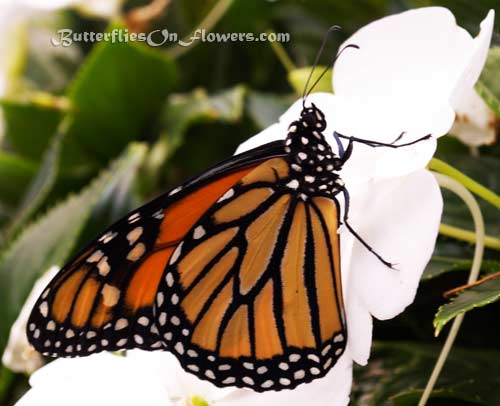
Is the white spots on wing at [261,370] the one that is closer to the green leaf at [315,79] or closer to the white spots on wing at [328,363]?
the white spots on wing at [328,363]

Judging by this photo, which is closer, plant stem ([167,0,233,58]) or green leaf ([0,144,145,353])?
green leaf ([0,144,145,353])

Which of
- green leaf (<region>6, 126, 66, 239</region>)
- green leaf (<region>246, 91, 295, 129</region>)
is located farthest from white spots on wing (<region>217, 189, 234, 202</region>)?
green leaf (<region>6, 126, 66, 239</region>)

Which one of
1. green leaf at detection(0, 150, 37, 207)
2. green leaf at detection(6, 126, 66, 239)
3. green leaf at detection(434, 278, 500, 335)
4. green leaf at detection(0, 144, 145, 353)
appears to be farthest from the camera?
green leaf at detection(0, 150, 37, 207)

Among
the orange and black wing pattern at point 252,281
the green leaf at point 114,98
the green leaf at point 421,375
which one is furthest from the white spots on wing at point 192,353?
the green leaf at point 114,98

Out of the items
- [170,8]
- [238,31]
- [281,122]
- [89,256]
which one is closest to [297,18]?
[238,31]

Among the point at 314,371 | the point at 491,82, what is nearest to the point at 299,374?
the point at 314,371

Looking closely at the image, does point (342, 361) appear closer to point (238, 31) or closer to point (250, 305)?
point (250, 305)

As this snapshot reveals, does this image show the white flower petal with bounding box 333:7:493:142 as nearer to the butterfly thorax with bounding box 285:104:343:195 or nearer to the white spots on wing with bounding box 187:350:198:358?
the butterfly thorax with bounding box 285:104:343:195
